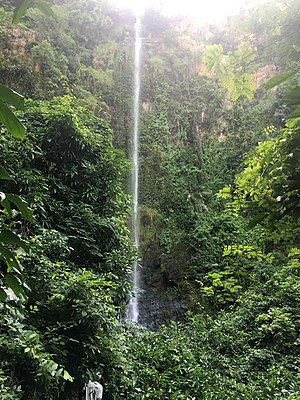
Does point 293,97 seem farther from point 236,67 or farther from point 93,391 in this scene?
point 93,391

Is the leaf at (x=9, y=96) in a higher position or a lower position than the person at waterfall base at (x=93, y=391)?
higher

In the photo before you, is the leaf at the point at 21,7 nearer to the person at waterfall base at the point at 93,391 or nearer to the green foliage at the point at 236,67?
the green foliage at the point at 236,67

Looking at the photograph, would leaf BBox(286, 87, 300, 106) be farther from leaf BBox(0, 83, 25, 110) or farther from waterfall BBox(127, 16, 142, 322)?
waterfall BBox(127, 16, 142, 322)

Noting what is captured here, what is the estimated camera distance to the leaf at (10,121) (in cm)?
63

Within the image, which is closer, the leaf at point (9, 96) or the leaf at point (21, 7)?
the leaf at point (9, 96)

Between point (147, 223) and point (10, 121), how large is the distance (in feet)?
29.4

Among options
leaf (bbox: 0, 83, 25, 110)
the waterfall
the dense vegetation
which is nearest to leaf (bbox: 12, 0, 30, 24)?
the dense vegetation

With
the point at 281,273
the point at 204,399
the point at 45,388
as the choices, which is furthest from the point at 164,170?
the point at 45,388

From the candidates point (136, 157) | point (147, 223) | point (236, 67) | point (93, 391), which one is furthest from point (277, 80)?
point (136, 157)

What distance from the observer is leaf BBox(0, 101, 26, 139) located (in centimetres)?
63

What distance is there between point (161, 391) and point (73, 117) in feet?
10.0

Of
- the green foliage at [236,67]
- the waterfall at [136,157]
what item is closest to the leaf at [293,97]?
the green foliage at [236,67]

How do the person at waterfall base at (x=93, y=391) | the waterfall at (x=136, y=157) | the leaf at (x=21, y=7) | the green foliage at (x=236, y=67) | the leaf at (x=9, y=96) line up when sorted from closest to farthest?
the leaf at (x=9, y=96), the leaf at (x=21, y=7), the green foliage at (x=236, y=67), the person at waterfall base at (x=93, y=391), the waterfall at (x=136, y=157)

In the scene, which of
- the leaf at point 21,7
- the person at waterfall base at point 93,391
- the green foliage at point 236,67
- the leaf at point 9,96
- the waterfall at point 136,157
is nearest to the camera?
the leaf at point 9,96
